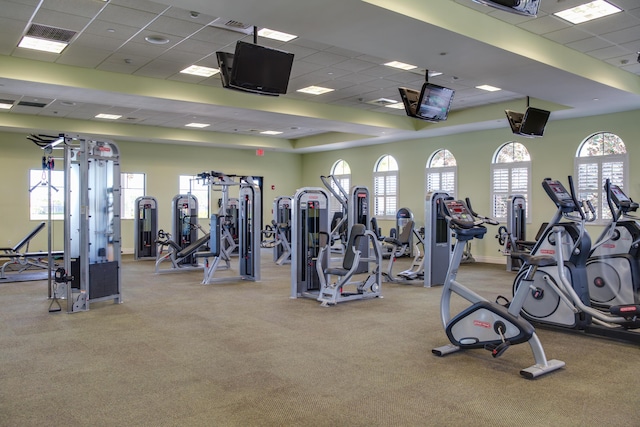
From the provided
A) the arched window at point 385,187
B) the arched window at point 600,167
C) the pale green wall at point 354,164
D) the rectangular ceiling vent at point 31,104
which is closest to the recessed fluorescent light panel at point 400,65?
the pale green wall at point 354,164

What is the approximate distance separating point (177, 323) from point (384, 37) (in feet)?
12.8

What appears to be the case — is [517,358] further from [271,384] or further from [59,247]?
[59,247]

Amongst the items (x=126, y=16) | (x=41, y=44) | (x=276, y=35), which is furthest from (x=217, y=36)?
(x=41, y=44)

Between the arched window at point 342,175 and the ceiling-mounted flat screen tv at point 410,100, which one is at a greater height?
the ceiling-mounted flat screen tv at point 410,100

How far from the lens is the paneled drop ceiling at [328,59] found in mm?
5434

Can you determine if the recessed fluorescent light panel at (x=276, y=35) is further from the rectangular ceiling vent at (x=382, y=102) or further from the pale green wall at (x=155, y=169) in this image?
the pale green wall at (x=155, y=169)

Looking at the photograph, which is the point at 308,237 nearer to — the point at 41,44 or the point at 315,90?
the point at 315,90

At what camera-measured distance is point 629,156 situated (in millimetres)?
9805

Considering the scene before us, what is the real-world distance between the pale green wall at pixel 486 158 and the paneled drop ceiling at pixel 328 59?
1.40 feet

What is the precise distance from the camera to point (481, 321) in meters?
4.26

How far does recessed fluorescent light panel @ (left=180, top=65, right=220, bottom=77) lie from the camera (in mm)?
8164

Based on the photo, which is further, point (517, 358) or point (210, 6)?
point (210, 6)

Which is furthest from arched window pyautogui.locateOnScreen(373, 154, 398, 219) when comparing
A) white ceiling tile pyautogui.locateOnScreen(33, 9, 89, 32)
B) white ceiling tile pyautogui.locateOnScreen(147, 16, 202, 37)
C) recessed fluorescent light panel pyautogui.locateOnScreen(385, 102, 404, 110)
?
white ceiling tile pyautogui.locateOnScreen(33, 9, 89, 32)

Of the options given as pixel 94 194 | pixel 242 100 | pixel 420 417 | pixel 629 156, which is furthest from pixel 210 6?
pixel 629 156
